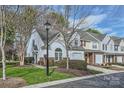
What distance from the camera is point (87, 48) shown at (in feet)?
39.5

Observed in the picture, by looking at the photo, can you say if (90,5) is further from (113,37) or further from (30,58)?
(30,58)

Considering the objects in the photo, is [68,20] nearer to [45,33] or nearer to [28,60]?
[45,33]

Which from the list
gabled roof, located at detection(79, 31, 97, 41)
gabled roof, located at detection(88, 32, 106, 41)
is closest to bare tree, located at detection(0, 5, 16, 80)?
gabled roof, located at detection(79, 31, 97, 41)

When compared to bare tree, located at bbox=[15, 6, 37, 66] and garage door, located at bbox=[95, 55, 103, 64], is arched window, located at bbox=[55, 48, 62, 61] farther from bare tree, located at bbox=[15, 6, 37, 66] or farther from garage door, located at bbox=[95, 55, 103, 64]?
garage door, located at bbox=[95, 55, 103, 64]

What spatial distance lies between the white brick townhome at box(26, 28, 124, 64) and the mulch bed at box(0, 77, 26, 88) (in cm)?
110

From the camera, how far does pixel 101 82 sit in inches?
438

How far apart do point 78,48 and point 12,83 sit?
2661 millimetres

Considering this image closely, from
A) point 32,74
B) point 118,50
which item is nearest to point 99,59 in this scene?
point 118,50

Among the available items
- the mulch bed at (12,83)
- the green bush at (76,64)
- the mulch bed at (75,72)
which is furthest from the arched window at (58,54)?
the mulch bed at (12,83)

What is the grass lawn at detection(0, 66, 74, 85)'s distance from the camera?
11.0m

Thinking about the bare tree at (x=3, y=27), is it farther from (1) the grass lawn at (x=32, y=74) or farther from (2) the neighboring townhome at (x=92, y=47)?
(2) the neighboring townhome at (x=92, y=47)

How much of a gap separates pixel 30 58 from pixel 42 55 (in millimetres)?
428
